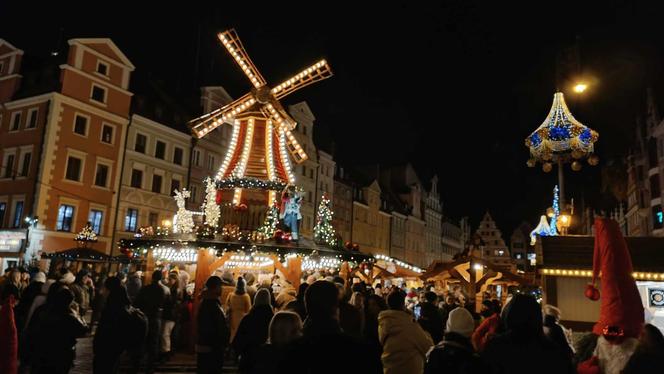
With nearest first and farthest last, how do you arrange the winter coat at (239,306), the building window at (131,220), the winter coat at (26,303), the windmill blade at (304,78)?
the winter coat at (26,303) → the winter coat at (239,306) → the windmill blade at (304,78) → the building window at (131,220)

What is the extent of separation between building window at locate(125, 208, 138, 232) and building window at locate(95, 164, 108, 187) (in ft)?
7.83

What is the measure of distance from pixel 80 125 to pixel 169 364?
74.5ft

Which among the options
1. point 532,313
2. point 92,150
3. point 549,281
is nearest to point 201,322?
point 532,313

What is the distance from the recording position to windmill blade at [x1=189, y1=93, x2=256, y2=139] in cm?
2223

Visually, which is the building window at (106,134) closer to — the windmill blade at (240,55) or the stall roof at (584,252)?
the windmill blade at (240,55)

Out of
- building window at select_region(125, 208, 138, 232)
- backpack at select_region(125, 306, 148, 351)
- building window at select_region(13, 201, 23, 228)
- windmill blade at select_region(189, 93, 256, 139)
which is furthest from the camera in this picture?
building window at select_region(125, 208, 138, 232)

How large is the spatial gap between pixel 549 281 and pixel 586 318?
1.33 meters

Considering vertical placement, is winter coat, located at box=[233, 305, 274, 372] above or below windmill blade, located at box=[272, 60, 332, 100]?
below

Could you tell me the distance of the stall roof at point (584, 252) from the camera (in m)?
14.1

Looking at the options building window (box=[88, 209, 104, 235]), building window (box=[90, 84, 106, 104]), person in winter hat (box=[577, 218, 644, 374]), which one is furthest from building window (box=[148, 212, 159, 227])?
person in winter hat (box=[577, 218, 644, 374])

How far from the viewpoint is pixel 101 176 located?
3183 centimetres

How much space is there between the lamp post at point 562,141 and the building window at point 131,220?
85.8 ft

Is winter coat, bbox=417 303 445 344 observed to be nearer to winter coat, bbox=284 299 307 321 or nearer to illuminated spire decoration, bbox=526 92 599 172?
winter coat, bbox=284 299 307 321

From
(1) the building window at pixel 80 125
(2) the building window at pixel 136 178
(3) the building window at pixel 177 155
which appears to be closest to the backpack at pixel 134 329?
(1) the building window at pixel 80 125
